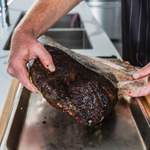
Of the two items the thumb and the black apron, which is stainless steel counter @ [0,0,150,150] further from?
the black apron

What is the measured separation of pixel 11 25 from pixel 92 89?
1631mm

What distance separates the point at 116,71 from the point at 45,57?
461mm

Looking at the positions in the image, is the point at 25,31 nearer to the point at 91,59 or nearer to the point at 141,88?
the point at 91,59

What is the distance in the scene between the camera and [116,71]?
1.11 metres

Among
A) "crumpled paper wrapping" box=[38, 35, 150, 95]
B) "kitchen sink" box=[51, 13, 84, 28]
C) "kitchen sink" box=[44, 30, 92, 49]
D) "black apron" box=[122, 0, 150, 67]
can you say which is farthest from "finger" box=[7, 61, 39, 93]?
"kitchen sink" box=[51, 13, 84, 28]

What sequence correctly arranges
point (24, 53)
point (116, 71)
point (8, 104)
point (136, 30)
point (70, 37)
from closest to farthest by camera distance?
point (24, 53) < point (8, 104) < point (116, 71) < point (136, 30) < point (70, 37)

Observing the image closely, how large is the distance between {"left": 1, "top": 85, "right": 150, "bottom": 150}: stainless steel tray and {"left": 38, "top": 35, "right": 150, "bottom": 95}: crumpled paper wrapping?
0.11 meters

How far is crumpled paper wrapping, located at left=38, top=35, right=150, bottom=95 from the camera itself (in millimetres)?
1006

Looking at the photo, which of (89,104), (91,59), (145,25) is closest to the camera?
(89,104)

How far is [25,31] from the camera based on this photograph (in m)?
0.89

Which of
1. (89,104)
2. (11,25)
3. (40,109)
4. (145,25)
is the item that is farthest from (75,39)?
(89,104)

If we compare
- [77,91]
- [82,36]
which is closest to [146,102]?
[77,91]

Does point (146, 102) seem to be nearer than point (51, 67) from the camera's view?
No

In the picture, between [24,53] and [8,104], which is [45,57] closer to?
[24,53]
